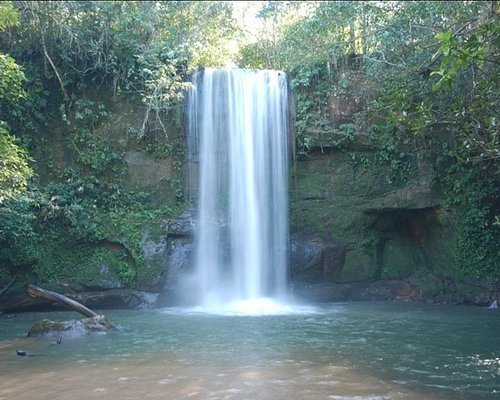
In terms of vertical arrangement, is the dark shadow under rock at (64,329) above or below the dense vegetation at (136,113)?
below

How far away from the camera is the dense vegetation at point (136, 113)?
40.8ft

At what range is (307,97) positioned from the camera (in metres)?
14.6

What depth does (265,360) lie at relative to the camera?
6.62m

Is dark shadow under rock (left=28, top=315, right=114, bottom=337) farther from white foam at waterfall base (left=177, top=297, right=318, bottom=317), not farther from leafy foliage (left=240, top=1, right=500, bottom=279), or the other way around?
leafy foliage (left=240, top=1, right=500, bottom=279)

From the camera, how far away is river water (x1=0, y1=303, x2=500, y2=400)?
533cm

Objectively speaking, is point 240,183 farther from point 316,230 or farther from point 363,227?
point 363,227

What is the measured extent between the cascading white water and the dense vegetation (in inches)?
23.4

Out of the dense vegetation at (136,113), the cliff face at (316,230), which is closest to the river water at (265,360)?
the cliff face at (316,230)

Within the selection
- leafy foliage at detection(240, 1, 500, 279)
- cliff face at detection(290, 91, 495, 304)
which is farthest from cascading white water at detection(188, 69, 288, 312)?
leafy foliage at detection(240, 1, 500, 279)

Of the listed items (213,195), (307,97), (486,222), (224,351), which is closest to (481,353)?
(224,351)

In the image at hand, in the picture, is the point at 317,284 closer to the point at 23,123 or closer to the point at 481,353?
the point at 481,353

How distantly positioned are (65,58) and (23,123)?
6.63ft

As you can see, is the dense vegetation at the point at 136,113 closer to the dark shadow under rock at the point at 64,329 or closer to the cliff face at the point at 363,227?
the cliff face at the point at 363,227

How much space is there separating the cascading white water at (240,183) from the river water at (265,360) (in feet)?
10.2
